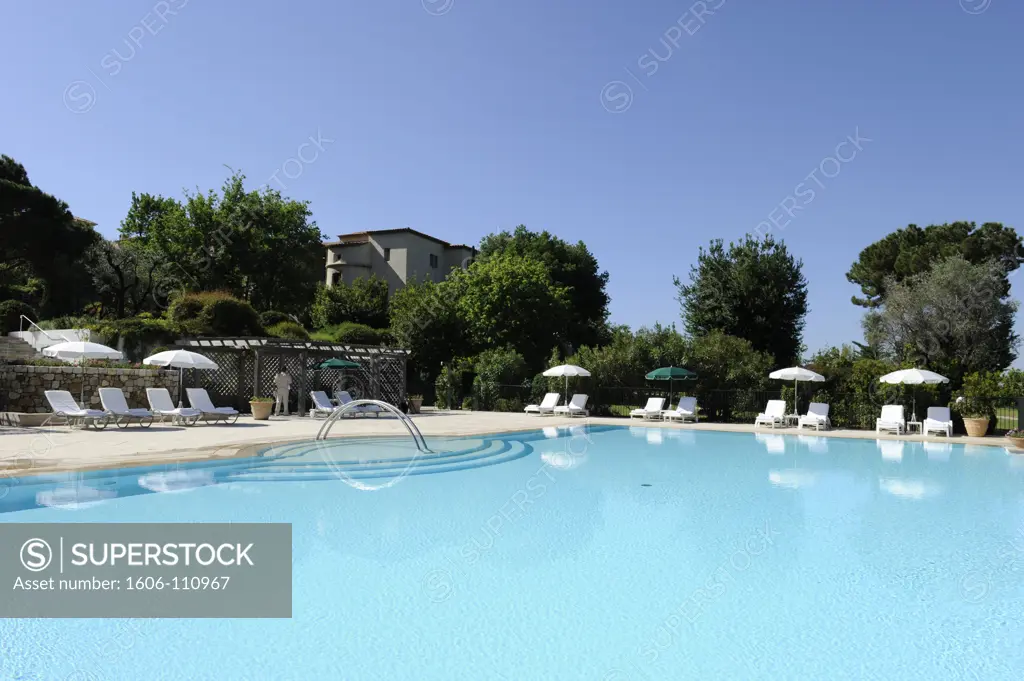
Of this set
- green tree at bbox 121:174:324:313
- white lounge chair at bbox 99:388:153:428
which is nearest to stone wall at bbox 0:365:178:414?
white lounge chair at bbox 99:388:153:428

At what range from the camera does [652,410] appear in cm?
2245

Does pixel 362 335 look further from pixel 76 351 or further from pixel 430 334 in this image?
pixel 76 351

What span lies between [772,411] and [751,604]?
652 inches

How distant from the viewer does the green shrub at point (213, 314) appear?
82.1 feet

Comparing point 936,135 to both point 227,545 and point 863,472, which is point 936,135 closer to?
point 863,472

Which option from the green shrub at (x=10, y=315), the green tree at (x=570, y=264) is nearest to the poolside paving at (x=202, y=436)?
the green shrub at (x=10, y=315)

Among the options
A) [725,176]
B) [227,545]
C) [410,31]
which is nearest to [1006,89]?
[725,176]

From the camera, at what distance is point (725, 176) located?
63.5 ft

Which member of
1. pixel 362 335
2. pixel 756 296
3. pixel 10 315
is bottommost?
pixel 10 315

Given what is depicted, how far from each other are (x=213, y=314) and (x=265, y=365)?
3892mm

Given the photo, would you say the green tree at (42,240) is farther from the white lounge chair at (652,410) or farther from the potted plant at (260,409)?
the white lounge chair at (652,410)

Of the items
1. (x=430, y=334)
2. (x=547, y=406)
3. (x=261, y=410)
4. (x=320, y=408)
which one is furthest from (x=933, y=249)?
(x=261, y=410)

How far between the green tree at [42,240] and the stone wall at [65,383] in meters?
15.2

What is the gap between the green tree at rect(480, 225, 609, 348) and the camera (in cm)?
3978
